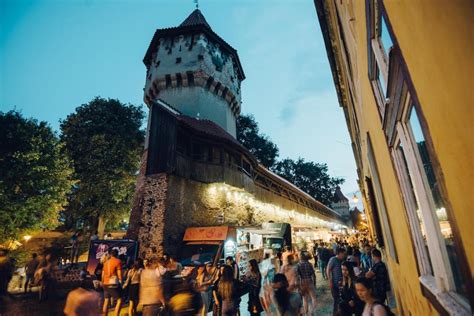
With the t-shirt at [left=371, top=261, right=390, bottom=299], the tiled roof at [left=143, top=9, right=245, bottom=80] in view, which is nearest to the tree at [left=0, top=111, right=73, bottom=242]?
the tiled roof at [left=143, top=9, right=245, bottom=80]

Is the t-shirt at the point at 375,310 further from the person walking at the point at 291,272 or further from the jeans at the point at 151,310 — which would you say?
the jeans at the point at 151,310


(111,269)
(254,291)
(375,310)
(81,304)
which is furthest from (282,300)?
(111,269)

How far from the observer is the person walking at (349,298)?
13.5 ft

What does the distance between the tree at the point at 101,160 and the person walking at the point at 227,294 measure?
1974 centimetres

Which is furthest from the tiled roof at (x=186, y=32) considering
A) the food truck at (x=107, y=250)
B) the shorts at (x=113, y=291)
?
the shorts at (x=113, y=291)

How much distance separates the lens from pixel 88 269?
36.2 feet

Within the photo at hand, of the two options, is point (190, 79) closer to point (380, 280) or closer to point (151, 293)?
point (151, 293)

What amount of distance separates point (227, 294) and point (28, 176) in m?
17.2

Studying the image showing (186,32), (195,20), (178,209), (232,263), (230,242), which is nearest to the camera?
(232,263)

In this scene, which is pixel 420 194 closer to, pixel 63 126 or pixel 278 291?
pixel 278 291

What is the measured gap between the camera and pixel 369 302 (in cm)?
275

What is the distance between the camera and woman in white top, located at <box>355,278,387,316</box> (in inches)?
101

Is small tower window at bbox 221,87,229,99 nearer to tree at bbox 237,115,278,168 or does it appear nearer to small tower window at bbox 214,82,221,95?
small tower window at bbox 214,82,221,95

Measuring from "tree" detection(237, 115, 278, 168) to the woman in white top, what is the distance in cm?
3325
